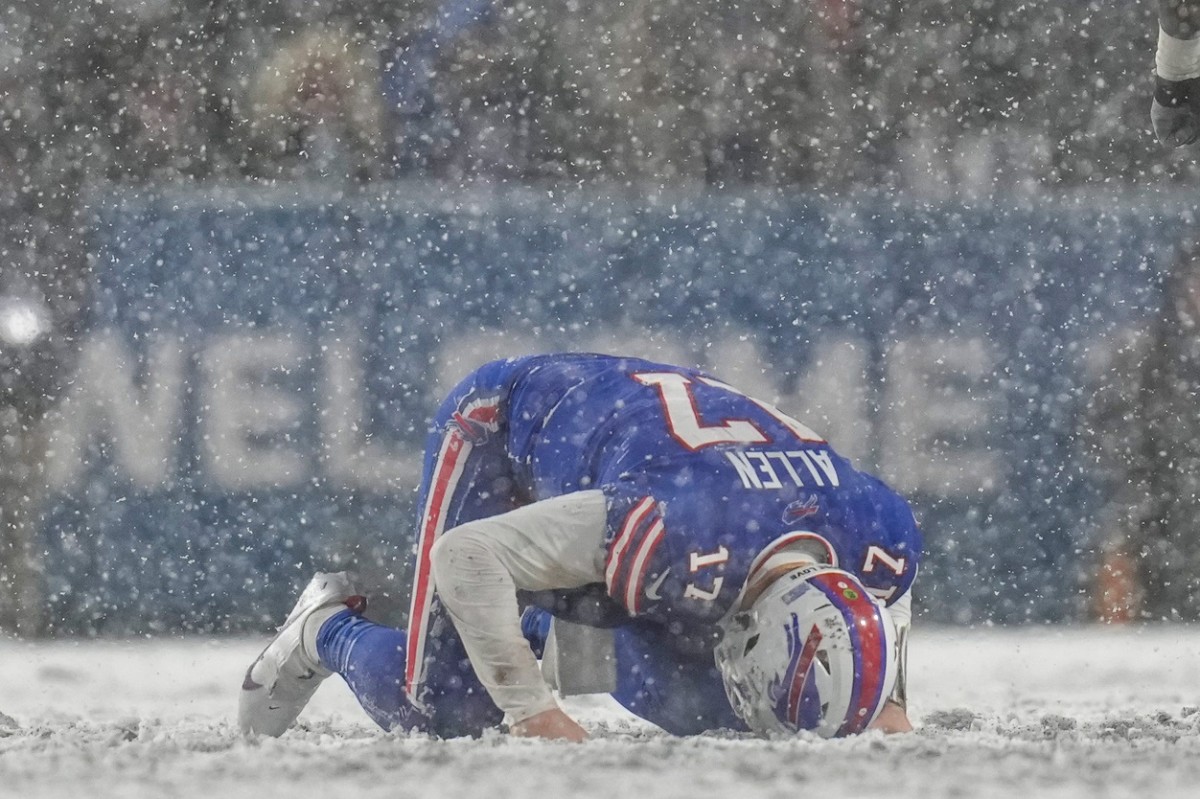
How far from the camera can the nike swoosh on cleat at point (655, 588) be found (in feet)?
6.86

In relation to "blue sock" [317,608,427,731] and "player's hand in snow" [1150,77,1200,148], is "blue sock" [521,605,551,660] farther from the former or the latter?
"player's hand in snow" [1150,77,1200,148]

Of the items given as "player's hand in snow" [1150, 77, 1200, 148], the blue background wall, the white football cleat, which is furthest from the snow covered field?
the blue background wall

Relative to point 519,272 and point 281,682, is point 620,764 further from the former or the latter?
point 519,272

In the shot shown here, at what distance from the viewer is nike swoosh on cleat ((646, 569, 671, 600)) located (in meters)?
2.09

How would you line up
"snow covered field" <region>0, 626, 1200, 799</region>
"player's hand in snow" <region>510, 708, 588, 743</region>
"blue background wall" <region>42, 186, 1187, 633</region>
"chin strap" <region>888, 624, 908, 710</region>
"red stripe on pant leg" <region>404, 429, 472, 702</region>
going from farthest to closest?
"blue background wall" <region>42, 186, 1187, 633</region>, "red stripe on pant leg" <region>404, 429, 472, 702</region>, "chin strap" <region>888, 624, 908, 710</region>, "player's hand in snow" <region>510, 708, 588, 743</region>, "snow covered field" <region>0, 626, 1200, 799</region>

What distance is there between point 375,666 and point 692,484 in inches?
28.2

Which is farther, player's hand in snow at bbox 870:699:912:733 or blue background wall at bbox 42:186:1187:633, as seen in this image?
blue background wall at bbox 42:186:1187:633

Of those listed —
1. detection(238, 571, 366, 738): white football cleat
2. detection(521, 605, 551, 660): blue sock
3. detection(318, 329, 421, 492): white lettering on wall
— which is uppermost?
detection(318, 329, 421, 492): white lettering on wall

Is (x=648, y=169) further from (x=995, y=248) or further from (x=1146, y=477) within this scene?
(x=1146, y=477)

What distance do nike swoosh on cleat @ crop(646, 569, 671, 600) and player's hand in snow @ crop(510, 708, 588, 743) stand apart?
0.65ft

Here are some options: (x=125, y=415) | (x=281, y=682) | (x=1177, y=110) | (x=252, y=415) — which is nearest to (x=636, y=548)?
(x=281, y=682)

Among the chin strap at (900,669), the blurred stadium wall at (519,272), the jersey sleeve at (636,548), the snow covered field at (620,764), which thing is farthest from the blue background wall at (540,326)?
the jersey sleeve at (636,548)

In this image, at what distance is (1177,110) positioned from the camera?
9.21ft

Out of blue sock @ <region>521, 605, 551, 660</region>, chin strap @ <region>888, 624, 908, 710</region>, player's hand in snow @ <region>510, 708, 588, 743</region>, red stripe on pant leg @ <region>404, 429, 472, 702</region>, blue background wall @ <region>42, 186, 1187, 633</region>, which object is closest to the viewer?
player's hand in snow @ <region>510, 708, 588, 743</region>
